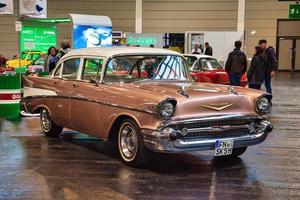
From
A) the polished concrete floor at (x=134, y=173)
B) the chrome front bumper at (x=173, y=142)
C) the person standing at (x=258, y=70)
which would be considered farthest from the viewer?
the person standing at (x=258, y=70)

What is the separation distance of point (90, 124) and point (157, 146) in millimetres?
1591

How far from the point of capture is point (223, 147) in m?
6.22

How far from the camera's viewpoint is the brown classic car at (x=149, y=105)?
6.02 meters

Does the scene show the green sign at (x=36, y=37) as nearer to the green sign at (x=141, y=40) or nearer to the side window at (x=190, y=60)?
the side window at (x=190, y=60)

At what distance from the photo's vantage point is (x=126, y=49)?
7.45 metres

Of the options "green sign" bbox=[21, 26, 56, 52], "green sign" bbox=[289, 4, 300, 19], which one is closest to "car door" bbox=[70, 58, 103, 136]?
"green sign" bbox=[21, 26, 56, 52]

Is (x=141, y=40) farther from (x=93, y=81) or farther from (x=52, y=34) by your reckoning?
(x=93, y=81)

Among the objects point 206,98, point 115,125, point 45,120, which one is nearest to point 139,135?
point 115,125

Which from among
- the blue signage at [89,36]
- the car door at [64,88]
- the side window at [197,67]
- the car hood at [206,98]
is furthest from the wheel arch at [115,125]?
the blue signage at [89,36]

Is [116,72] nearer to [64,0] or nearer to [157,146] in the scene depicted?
[157,146]

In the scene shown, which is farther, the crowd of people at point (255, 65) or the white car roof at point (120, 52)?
the crowd of people at point (255, 65)

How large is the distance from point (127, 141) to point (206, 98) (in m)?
1.25

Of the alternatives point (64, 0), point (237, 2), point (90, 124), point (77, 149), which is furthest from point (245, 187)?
point (64, 0)

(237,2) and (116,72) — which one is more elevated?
(237,2)
